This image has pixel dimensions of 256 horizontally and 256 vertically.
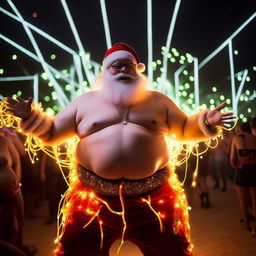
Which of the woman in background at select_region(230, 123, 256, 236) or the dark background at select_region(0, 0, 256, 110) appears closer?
the woman in background at select_region(230, 123, 256, 236)

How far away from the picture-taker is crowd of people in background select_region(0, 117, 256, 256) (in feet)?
7.16

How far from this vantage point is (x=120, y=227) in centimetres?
199

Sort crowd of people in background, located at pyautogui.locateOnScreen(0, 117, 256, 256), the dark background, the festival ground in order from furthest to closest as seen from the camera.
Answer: the dark background, the festival ground, crowd of people in background, located at pyautogui.locateOnScreen(0, 117, 256, 256)

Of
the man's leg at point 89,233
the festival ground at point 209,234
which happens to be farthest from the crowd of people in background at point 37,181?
the man's leg at point 89,233

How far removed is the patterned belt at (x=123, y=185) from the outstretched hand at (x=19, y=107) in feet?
1.94

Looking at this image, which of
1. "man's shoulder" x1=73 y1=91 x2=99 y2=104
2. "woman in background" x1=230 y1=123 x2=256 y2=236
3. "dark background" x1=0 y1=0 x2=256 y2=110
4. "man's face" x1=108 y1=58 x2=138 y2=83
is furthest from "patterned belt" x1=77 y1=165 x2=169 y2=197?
"dark background" x1=0 y1=0 x2=256 y2=110

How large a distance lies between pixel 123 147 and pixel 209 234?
305 cm

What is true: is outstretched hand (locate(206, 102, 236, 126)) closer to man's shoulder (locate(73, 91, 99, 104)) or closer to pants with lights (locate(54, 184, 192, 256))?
pants with lights (locate(54, 184, 192, 256))

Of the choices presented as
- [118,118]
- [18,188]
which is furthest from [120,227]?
[18,188]

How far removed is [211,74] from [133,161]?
12544 mm

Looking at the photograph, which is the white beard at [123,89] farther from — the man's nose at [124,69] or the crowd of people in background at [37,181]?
the crowd of people in background at [37,181]

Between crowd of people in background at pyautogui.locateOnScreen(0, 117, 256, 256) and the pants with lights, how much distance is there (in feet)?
1.42

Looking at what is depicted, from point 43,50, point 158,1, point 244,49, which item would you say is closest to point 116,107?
point 158,1

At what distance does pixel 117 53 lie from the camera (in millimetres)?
2336
